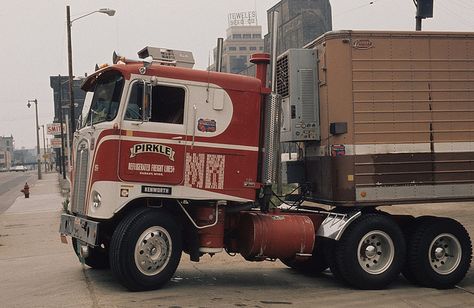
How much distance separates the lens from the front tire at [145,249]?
Answer: 7441mm

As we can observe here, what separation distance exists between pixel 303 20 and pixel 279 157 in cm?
7489

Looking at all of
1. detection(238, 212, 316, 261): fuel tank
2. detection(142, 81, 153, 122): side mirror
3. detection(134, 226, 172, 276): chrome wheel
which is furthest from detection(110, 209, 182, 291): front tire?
detection(142, 81, 153, 122): side mirror

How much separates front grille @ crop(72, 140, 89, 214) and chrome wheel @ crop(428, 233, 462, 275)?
5285mm

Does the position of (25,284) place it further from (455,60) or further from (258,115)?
(455,60)

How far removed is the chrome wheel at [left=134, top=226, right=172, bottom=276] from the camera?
755 centimetres

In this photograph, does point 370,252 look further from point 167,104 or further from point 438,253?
point 167,104

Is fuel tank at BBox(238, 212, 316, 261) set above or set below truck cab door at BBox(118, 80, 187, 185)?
below

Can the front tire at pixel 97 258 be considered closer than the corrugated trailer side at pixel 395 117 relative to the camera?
No

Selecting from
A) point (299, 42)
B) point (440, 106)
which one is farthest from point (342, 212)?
point (299, 42)

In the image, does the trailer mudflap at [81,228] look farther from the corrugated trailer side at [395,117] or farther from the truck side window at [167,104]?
the corrugated trailer side at [395,117]

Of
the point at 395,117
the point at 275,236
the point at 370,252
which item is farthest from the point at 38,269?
the point at 395,117

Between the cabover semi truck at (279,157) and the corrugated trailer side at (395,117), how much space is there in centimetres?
2

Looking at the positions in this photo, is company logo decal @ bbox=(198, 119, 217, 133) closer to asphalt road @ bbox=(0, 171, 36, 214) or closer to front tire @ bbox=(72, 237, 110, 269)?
front tire @ bbox=(72, 237, 110, 269)

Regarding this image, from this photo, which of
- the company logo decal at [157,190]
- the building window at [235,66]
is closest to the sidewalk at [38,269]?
the company logo decal at [157,190]
